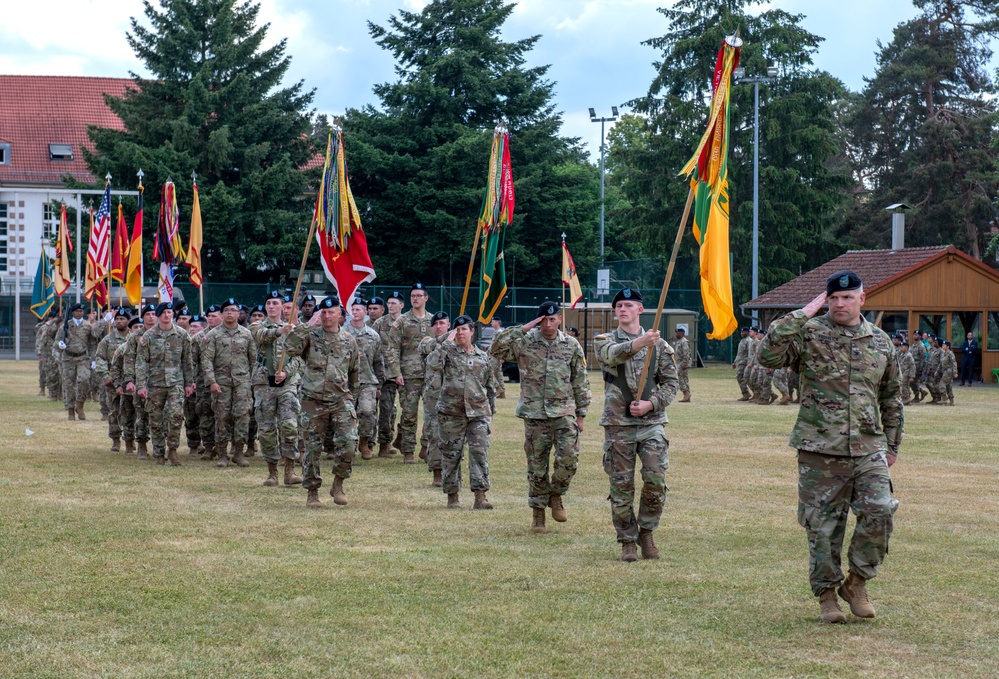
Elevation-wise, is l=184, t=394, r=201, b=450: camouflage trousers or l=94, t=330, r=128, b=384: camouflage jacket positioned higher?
l=94, t=330, r=128, b=384: camouflage jacket

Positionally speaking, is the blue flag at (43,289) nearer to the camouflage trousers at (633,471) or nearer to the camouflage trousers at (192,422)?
the camouflage trousers at (192,422)

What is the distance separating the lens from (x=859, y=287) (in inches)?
307

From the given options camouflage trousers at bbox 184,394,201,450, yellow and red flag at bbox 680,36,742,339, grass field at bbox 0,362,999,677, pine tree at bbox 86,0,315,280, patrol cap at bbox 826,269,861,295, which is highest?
pine tree at bbox 86,0,315,280

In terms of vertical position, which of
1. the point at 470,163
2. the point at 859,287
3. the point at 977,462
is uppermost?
the point at 470,163

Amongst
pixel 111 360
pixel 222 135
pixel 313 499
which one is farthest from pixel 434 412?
pixel 222 135

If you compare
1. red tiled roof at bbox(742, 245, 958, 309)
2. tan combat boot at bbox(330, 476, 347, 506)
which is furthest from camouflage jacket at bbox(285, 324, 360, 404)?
red tiled roof at bbox(742, 245, 958, 309)

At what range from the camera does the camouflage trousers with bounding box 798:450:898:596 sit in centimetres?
769

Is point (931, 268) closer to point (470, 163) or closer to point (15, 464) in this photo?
point (470, 163)

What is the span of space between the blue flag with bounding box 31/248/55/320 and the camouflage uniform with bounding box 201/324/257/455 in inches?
790

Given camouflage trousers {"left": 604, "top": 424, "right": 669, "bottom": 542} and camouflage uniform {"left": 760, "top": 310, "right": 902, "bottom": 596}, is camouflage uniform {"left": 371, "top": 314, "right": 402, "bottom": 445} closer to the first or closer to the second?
camouflage trousers {"left": 604, "top": 424, "right": 669, "bottom": 542}

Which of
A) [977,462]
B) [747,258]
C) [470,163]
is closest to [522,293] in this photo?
[470,163]

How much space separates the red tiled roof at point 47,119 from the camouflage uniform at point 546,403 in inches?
2570

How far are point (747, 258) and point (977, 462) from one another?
4026cm

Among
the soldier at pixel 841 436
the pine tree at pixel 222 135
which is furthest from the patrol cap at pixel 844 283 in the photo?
the pine tree at pixel 222 135
